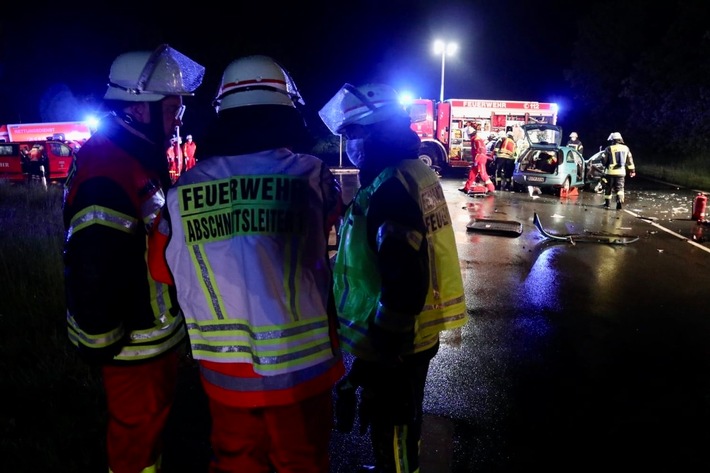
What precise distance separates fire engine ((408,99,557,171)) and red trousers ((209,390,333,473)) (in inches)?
775

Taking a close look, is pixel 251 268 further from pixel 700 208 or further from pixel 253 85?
pixel 700 208

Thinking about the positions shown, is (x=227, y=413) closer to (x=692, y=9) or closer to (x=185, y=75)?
(x=185, y=75)

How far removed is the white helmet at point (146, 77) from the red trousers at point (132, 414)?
1.21 metres

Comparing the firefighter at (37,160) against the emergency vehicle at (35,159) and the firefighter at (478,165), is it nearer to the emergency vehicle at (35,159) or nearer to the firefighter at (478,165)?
the emergency vehicle at (35,159)

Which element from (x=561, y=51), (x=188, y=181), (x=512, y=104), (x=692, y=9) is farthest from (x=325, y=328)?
(x=561, y=51)

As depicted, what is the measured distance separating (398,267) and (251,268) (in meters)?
0.60

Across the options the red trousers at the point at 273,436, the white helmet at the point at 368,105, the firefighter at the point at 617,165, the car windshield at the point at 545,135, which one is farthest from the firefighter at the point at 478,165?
the red trousers at the point at 273,436

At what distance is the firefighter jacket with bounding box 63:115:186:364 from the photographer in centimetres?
212

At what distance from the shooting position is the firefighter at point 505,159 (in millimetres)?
17062

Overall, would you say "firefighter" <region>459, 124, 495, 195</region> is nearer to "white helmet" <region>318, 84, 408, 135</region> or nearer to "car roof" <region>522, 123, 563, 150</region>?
"car roof" <region>522, 123, 563, 150</region>

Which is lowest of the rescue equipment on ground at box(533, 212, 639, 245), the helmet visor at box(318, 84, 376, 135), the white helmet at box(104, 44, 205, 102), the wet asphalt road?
the rescue equipment on ground at box(533, 212, 639, 245)

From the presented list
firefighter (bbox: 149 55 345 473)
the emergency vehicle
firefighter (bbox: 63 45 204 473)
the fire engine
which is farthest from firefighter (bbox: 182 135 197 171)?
firefighter (bbox: 149 55 345 473)

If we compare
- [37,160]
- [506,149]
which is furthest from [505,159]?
[37,160]

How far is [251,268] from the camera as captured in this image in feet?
6.30
